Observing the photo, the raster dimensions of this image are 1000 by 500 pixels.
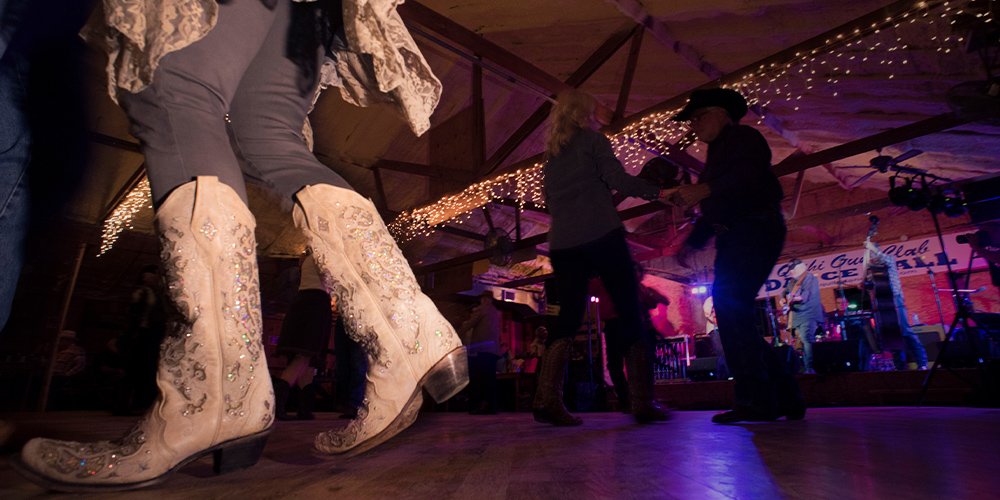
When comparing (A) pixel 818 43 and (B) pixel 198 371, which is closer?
(B) pixel 198 371

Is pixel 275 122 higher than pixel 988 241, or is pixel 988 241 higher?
pixel 988 241

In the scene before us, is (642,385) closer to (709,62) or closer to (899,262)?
(709,62)

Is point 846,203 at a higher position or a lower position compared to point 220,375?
higher

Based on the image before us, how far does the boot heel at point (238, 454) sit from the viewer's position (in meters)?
0.69

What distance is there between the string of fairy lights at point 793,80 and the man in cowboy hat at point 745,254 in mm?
2418

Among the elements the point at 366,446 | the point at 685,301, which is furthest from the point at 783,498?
the point at 685,301

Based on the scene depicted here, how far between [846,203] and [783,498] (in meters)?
10.9

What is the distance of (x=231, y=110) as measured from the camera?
911 mm

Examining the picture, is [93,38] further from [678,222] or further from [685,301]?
[685,301]

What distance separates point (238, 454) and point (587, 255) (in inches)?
58.6

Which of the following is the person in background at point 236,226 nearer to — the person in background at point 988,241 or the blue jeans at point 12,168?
the blue jeans at point 12,168

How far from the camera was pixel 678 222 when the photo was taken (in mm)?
9758

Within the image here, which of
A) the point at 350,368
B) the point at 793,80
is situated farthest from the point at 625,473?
the point at 793,80

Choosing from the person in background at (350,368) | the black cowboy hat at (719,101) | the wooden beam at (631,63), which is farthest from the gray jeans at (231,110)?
the wooden beam at (631,63)
